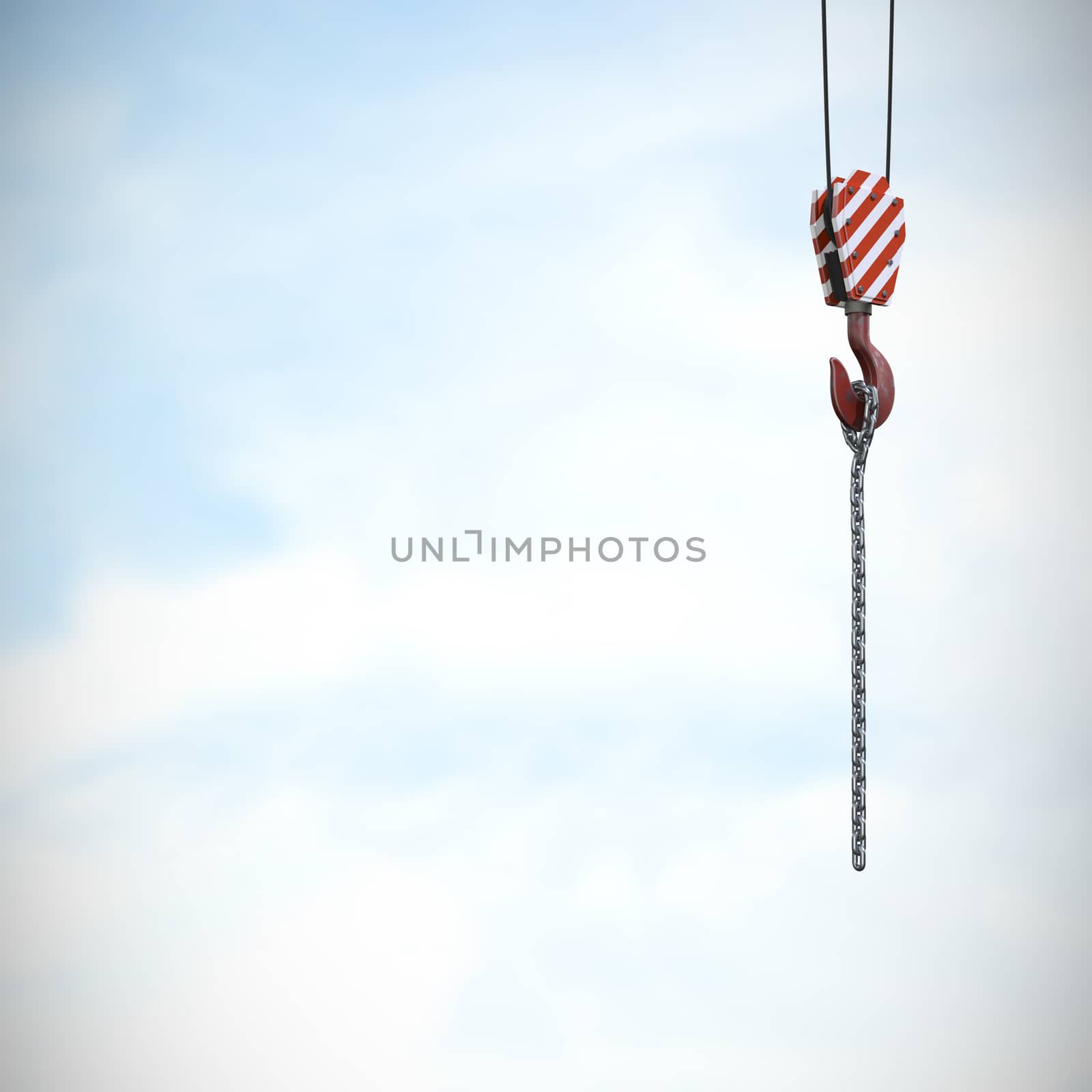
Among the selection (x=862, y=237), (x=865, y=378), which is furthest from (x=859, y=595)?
(x=862, y=237)

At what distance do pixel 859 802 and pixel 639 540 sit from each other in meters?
2.10

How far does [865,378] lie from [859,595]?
572mm

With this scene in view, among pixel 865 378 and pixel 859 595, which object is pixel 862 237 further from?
pixel 859 595

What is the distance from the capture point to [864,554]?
10.4 feet

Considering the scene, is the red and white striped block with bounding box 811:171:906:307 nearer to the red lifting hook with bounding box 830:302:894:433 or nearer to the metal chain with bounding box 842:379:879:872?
the red lifting hook with bounding box 830:302:894:433

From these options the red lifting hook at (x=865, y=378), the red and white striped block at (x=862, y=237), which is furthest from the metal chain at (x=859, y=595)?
the red and white striped block at (x=862, y=237)

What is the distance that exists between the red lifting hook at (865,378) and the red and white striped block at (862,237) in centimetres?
6

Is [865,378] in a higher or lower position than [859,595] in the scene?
higher

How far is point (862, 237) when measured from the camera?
10.8ft

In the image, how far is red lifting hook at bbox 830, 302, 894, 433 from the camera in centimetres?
319

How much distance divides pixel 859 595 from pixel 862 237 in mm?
959

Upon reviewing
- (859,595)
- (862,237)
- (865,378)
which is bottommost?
(859,595)

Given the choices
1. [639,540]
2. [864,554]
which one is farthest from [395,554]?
[864,554]

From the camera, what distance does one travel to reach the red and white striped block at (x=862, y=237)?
3283 mm
